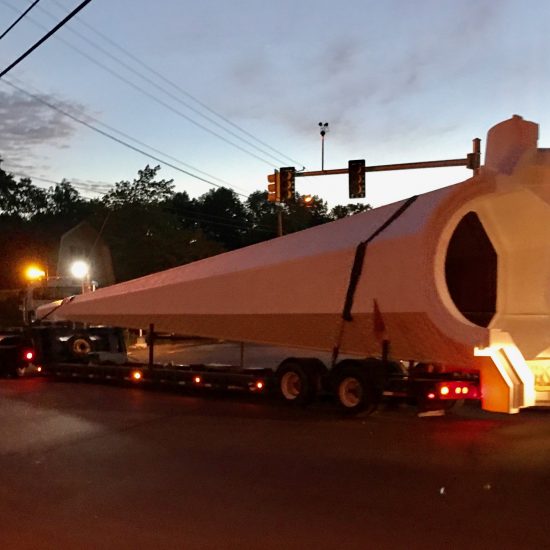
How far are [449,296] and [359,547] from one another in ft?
21.0

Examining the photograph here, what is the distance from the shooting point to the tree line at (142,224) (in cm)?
4712

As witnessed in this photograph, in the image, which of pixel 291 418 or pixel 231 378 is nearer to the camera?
pixel 291 418

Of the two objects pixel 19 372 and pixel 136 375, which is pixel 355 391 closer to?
pixel 136 375

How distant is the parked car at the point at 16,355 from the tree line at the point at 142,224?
1349 centimetres

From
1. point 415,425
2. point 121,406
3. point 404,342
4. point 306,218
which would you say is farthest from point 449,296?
point 306,218

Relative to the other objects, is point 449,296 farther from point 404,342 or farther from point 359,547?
point 359,547

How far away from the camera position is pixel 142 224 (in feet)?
158

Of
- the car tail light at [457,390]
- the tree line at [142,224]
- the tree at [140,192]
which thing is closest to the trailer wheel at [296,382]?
the car tail light at [457,390]

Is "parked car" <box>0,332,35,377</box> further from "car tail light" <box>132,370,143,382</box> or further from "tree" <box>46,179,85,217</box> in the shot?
"tree" <box>46,179,85,217</box>

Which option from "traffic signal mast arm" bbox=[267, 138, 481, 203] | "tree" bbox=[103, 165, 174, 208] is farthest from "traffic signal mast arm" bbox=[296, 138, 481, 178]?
"tree" bbox=[103, 165, 174, 208]

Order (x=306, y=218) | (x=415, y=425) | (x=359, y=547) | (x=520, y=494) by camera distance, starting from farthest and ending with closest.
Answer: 1. (x=306, y=218)
2. (x=415, y=425)
3. (x=520, y=494)
4. (x=359, y=547)

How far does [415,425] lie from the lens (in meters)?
12.7

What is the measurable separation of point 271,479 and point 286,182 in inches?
632

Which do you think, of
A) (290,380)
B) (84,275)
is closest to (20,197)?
(84,275)
